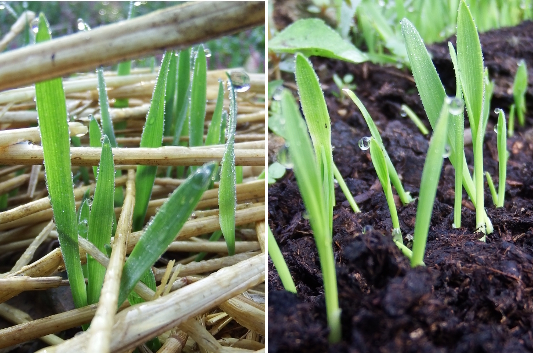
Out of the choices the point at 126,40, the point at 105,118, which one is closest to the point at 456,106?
the point at 126,40

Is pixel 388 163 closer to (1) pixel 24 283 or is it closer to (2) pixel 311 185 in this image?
(2) pixel 311 185

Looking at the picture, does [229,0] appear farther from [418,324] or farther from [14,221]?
[14,221]

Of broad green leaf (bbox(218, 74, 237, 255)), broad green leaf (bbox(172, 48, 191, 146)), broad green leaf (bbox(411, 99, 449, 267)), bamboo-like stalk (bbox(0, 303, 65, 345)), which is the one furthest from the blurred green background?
broad green leaf (bbox(411, 99, 449, 267))

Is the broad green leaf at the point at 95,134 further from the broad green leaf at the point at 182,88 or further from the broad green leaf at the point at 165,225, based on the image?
the broad green leaf at the point at 165,225

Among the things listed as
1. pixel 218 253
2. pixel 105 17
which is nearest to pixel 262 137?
pixel 218 253

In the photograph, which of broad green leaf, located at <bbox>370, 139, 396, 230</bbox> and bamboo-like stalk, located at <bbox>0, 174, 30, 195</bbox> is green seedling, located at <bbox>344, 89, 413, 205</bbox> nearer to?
broad green leaf, located at <bbox>370, 139, 396, 230</bbox>

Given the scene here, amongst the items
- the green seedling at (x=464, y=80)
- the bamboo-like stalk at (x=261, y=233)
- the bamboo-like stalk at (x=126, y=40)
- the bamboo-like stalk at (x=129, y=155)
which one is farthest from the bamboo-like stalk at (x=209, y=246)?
Answer: the bamboo-like stalk at (x=126, y=40)
